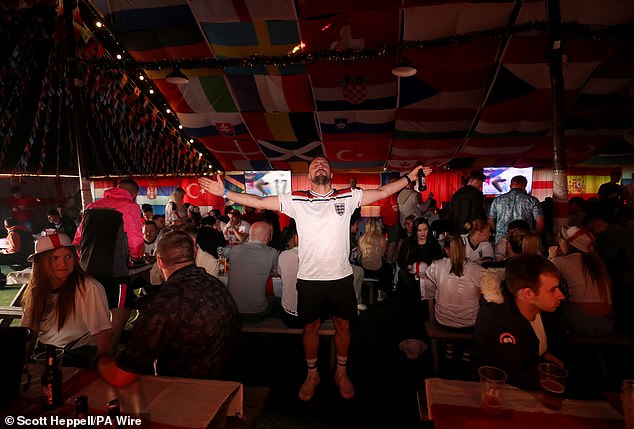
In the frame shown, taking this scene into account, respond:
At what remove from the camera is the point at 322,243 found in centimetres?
301

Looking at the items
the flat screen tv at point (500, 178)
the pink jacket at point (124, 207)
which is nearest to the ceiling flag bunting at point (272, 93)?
the pink jacket at point (124, 207)

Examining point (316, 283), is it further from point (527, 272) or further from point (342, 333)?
point (527, 272)

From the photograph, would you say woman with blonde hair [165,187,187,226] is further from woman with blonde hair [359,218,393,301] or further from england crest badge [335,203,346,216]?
england crest badge [335,203,346,216]

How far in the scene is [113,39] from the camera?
257 inches

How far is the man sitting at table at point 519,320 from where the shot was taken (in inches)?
Answer: 73.3

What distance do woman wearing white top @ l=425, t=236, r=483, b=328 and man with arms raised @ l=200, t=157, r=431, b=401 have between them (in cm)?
95

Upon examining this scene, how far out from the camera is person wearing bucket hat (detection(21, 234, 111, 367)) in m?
2.58

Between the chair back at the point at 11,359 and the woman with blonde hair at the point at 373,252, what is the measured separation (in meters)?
4.45

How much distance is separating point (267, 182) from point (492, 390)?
11.1 meters

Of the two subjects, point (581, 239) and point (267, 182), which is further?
point (267, 182)

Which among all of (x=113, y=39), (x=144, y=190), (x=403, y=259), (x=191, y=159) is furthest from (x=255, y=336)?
(x=144, y=190)

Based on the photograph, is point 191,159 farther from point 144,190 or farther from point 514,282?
point 514,282

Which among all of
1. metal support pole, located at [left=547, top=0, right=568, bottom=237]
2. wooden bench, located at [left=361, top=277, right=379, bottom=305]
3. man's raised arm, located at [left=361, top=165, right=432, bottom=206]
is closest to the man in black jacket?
metal support pole, located at [left=547, top=0, right=568, bottom=237]

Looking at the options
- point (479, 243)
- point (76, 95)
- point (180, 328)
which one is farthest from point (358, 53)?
point (180, 328)
